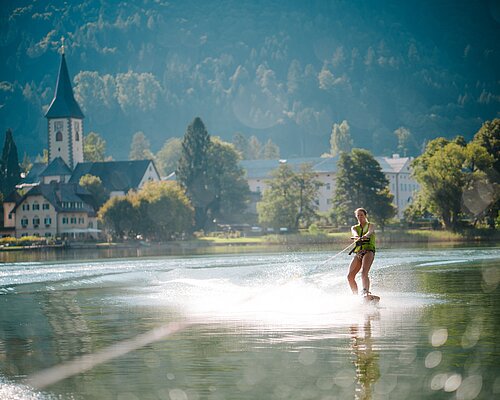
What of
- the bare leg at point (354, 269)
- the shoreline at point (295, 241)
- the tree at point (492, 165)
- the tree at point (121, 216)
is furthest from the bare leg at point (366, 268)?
the tree at point (121, 216)

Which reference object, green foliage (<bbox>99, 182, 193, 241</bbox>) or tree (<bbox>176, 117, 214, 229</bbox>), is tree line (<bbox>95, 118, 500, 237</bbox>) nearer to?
tree (<bbox>176, 117, 214, 229</bbox>)

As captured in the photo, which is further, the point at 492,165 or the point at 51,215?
the point at 51,215

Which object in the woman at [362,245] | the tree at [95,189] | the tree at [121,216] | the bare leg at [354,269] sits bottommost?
the bare leg at [354,269]

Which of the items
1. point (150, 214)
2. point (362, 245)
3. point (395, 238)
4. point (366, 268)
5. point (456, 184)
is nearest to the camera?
point (366, 268)

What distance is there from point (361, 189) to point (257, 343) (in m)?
118

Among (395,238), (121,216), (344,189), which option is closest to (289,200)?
(344,189)

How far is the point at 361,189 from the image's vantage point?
135625 millimetres

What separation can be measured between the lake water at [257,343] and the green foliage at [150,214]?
99.1 metres

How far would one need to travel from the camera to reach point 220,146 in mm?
192125

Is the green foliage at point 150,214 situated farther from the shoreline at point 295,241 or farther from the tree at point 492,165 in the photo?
the tree at point 492,165

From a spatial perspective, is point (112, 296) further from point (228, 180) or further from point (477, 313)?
point (228, 180)

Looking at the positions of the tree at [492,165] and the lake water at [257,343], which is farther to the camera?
the tree at [492,165]

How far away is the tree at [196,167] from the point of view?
174375 millimetres

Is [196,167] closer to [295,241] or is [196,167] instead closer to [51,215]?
[51,215]
